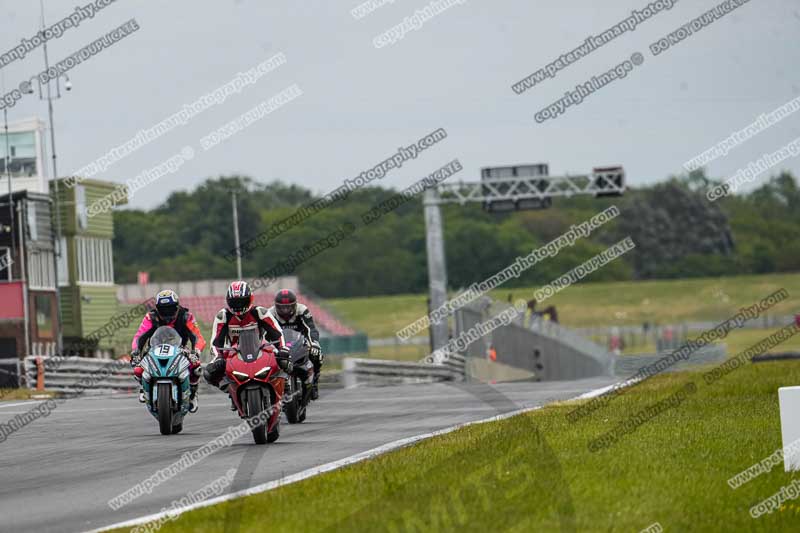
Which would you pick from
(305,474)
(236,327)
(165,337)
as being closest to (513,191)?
(165,337)

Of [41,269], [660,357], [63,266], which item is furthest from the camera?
[63,266]

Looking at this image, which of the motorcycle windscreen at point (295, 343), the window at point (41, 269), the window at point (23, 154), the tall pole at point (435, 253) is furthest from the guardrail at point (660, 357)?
the motorcycle windscreen at point (295, 343)

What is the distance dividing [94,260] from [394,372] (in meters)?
23.7

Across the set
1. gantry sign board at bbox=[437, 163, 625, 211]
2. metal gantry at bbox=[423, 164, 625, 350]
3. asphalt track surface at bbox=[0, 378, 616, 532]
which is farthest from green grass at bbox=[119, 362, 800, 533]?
gantry sign board at bbox=[437, 163, 625, 211]

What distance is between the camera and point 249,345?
592 inches

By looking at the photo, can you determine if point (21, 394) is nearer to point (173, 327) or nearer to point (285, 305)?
point (285, 305)

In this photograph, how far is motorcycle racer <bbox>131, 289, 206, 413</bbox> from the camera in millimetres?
16797

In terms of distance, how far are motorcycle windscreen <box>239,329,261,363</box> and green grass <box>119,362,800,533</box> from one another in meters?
2.03

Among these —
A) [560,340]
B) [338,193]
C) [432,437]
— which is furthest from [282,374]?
[560,340]

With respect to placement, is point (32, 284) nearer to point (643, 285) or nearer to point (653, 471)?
point (653, 471)

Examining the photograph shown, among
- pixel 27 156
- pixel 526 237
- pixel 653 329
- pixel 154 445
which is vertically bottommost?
pixel 154 445

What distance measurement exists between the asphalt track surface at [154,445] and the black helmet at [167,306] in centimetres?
138

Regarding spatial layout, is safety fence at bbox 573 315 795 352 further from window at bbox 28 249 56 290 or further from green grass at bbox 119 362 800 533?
green grass at bbox 119 362 800 533

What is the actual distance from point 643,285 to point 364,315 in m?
25.8
